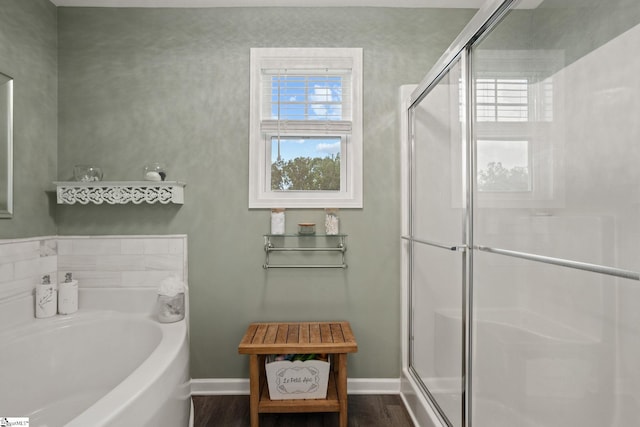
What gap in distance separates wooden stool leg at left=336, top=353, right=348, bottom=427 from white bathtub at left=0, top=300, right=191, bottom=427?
29.3 inches

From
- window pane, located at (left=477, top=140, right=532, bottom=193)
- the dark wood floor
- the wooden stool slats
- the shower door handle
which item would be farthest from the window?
the dark wood floor

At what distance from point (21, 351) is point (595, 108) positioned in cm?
236

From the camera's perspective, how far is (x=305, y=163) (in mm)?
2225

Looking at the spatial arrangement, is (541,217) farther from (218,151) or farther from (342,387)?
(218,151)

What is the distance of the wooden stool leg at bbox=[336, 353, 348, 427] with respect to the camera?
1.77 meters

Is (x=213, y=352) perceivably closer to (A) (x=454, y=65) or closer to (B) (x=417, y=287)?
(B) (x=417, y=287)

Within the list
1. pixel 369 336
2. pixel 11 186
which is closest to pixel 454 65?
pixel 369 336

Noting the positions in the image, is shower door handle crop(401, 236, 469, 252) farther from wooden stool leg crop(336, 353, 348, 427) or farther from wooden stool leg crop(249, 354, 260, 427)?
wooden stool leg crop(249, 354, 260, 427)

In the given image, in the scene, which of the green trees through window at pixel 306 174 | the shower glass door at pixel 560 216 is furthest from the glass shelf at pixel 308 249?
the shower glass door at pixel 560 216

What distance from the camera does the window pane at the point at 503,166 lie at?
95 cm

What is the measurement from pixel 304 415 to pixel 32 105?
229 cm

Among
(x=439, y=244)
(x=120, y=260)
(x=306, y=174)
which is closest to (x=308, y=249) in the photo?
(x=306, y=174)

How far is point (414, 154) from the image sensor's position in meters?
1.98

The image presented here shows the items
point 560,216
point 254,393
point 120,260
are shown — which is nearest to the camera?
point 560,216
